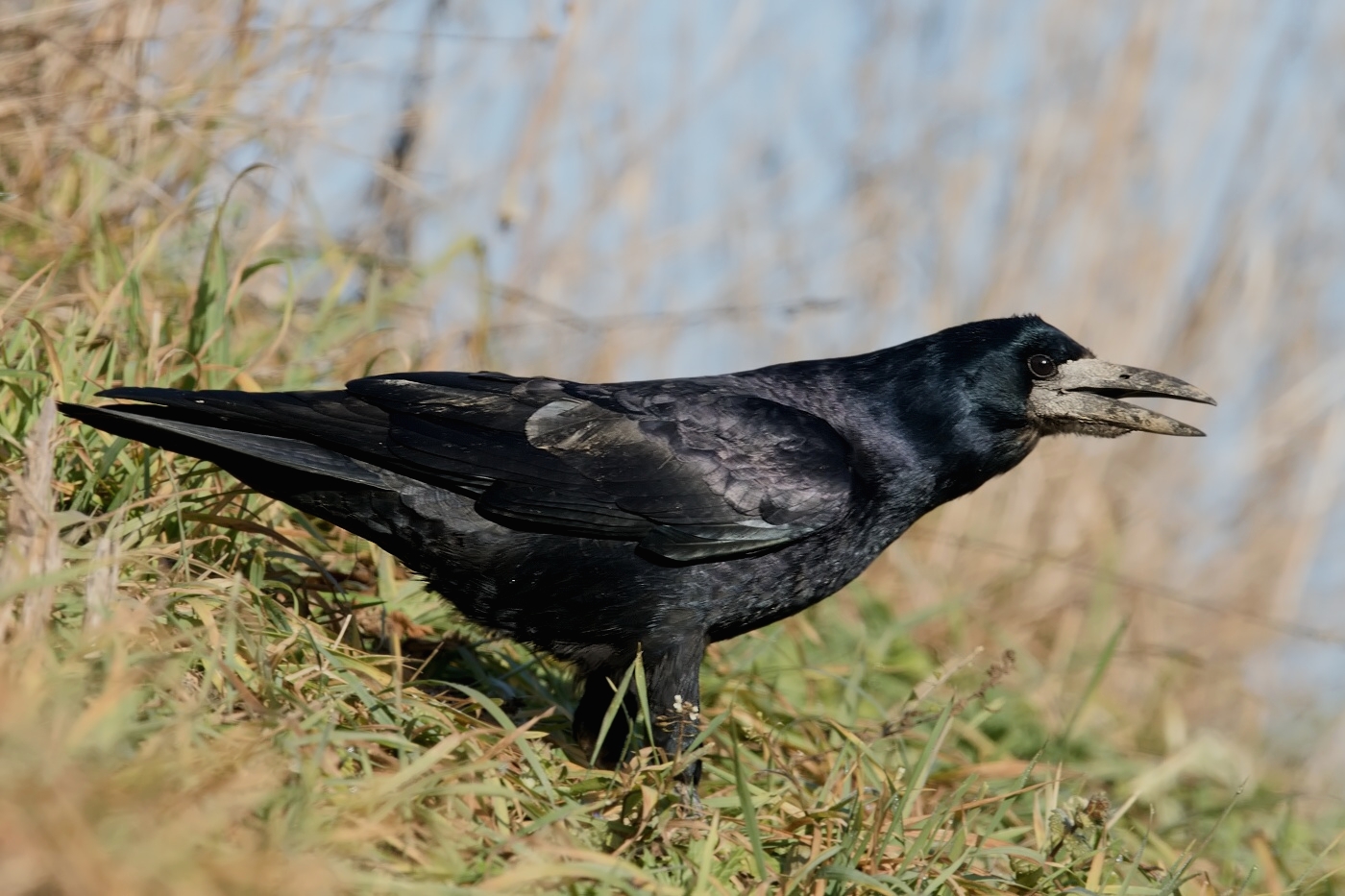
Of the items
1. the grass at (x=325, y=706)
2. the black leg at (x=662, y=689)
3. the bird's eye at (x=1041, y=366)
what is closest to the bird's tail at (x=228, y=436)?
the grass at (x=325, y=706)

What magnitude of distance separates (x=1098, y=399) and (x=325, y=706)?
2273 mm


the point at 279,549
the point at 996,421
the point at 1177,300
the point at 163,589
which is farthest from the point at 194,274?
the point at 1177,300

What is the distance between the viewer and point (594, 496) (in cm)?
340

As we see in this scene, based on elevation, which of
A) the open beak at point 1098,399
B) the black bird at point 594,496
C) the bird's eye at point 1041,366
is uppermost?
the bird's eye at point 1041,366

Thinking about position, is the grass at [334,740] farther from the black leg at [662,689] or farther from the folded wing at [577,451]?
the folded wing at [577,451]

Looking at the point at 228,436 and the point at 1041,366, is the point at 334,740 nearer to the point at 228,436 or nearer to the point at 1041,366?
the point at 228,436

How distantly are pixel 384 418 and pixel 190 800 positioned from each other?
1.58 meters

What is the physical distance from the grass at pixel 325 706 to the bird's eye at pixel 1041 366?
33.2 inches

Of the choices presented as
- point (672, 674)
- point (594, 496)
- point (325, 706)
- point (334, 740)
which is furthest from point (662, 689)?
point (334, 740)

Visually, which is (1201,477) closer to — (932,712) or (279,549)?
(932,712)

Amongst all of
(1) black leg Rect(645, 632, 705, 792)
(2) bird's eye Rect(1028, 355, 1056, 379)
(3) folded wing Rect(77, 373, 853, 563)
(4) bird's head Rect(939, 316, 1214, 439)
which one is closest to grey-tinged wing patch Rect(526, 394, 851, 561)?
(3) folded wing Rect(77, 373, 853, 563)

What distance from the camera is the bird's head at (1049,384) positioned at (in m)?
3.77

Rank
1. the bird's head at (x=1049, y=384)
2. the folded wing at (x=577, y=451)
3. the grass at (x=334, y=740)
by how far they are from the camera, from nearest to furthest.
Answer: the grass at (x=334, y=740), the folded wing at (x=577, y=451), the bird's head at (x=1049, y=384)

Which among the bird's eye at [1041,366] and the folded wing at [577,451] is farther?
the bird's eye at [1041,366]
